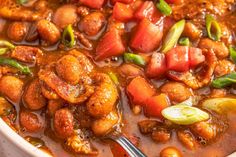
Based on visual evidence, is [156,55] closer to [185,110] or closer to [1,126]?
[185,110]

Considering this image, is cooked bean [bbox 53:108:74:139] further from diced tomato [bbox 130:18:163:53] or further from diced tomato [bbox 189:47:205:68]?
diced tomato [bbox 189:47:205:68]

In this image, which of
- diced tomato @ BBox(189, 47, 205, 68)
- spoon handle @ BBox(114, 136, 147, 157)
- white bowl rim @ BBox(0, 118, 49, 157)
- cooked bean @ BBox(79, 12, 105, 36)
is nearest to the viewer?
white bowl rim @ BBox(0, 118, 49, 157)

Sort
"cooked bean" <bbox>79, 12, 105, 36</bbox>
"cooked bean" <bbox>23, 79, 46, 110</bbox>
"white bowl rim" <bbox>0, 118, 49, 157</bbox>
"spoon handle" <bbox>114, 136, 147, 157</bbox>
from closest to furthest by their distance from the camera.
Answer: "white bowl rim" <bbox>0, 118, 49, 157</bbox> → "spoon handle" <bbox>114, 136, 147, 157</bbox> → "cooked bean" <bbox>23, 79, 46, 110</bbox> → "cooked bean" <bbox>79, 12, 105, 36</bbox>

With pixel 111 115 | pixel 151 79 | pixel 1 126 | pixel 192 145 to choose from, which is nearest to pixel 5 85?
pixel 1 126

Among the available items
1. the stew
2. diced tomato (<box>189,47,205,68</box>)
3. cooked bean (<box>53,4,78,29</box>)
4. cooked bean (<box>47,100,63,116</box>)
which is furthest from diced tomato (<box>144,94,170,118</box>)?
cooked bean (<box>53,4,78,29</box>)

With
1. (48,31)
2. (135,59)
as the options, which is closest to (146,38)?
(135,59)

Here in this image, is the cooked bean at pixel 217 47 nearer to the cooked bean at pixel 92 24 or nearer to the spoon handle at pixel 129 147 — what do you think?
the cooked bean at pixel 92 24

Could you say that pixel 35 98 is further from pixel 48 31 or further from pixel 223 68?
pixel 223 68
